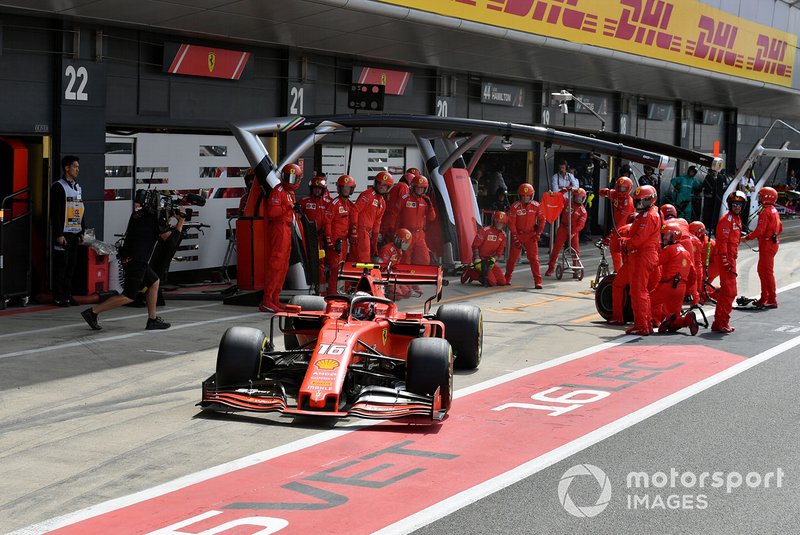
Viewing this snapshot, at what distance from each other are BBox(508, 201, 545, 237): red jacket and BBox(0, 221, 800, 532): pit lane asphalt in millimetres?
1904

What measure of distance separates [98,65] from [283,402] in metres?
9.25

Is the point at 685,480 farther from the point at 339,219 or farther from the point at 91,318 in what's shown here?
the point at 339,219

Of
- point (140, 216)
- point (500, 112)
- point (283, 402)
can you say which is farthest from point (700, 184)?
point (283, 402)

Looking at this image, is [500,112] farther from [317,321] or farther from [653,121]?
[317,321]

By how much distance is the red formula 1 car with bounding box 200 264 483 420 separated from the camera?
29.6 ft

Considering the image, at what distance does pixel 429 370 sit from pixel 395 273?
121 inches

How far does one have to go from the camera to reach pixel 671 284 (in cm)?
1476

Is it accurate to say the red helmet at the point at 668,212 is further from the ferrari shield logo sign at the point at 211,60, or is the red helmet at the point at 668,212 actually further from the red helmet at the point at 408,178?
the ferrari shield logo sign at the point at 211,60

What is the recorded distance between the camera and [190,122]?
60.2 ft

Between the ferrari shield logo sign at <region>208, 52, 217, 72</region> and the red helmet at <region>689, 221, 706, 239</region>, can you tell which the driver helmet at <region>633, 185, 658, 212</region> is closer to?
the red helmet at <region>689, 221, 706, 239</region>

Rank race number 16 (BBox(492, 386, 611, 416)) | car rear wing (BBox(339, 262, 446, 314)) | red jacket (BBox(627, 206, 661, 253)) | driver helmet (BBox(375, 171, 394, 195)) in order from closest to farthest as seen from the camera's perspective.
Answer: race number 16 (BBox(492, 386, 611, 416))
car rear wing (BBox(339, 262, 446, 314))
red jacket (BBox(627, 206, 661, 253))
driver helmet (BBox(375, 171, 394, 195))

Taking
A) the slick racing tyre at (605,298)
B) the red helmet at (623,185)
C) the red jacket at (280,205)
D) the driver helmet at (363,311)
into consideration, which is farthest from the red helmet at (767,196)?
the driver helmet at (363,311)

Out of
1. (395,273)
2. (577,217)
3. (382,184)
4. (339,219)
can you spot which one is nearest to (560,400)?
(395,273)

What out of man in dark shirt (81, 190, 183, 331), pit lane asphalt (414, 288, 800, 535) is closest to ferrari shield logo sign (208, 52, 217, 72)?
man in dark shirt (81, 190, 183, 331)
